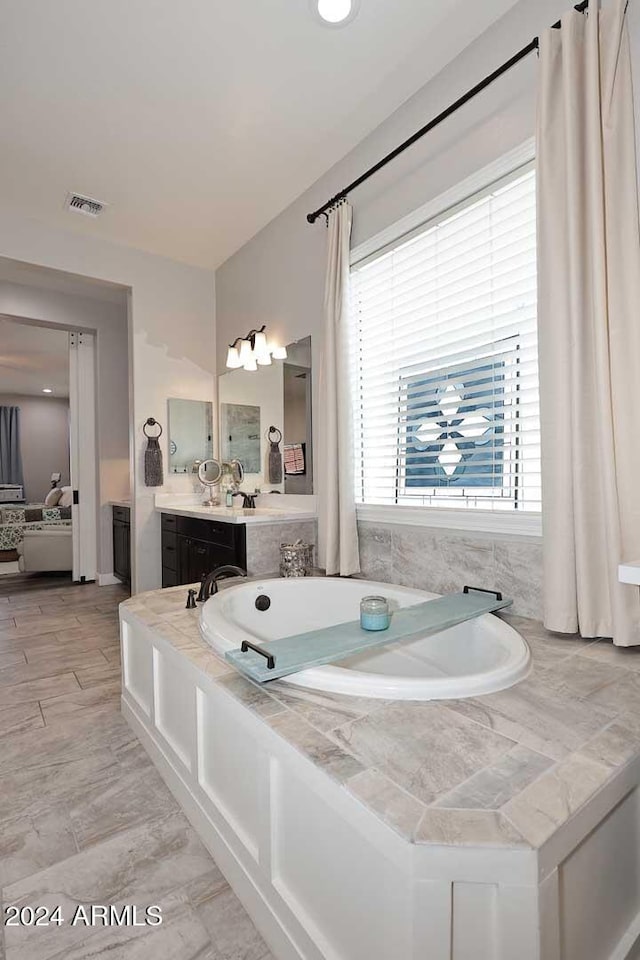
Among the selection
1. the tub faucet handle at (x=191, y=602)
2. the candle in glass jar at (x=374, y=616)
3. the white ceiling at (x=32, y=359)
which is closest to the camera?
the candle in glass jar at (x=374, y=616)

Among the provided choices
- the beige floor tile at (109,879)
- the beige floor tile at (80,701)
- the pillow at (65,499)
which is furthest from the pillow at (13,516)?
the beige floor tile at (109,879)

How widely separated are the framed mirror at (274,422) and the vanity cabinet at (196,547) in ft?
1.89

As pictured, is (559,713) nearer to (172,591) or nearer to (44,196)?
(172,591)

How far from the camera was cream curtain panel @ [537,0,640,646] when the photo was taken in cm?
154

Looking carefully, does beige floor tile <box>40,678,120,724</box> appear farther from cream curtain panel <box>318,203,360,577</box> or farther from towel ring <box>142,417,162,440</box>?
towel ring <box>142,417,162,440</box>

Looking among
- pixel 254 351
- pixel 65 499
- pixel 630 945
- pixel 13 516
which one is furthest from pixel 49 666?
pixel 65 499

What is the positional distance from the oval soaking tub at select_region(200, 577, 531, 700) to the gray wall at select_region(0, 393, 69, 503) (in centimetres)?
890

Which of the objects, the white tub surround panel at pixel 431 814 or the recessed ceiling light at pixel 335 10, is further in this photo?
the recessed ceiling light at pixel 335 10

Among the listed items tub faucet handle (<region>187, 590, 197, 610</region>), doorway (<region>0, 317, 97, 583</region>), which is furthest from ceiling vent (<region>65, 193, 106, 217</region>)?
tub faucet handle (<region>187, 590, 197, 610</region>)

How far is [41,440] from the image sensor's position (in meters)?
9.98

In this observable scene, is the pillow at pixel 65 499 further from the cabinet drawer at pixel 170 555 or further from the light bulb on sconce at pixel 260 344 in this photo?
the light bulb on sconce at pixel 260 344

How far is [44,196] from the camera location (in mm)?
3260

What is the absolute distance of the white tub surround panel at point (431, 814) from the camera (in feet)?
2.59

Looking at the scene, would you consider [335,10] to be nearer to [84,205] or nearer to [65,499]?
[84,205]
